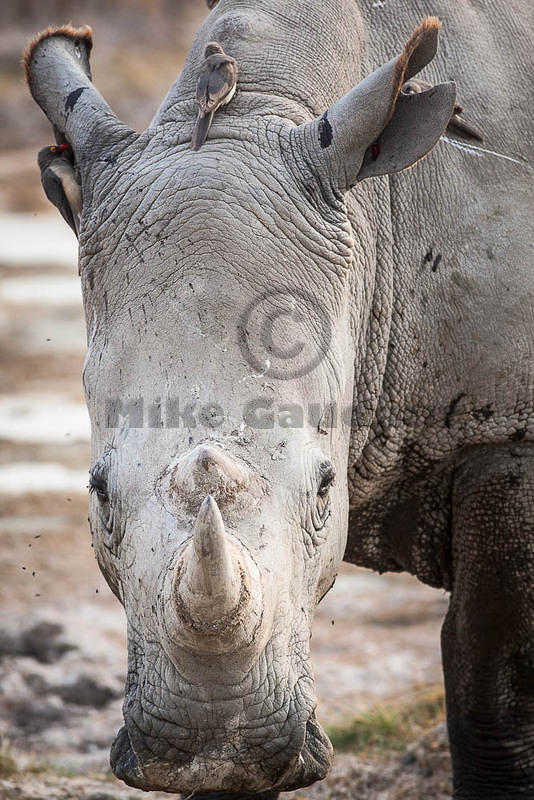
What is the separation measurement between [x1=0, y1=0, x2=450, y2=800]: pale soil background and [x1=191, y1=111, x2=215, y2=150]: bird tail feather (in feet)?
8.50

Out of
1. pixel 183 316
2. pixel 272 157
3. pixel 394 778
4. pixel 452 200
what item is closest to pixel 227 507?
pixel 183 316

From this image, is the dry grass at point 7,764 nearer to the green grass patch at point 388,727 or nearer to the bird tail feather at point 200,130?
the green grass patch at point 388,727

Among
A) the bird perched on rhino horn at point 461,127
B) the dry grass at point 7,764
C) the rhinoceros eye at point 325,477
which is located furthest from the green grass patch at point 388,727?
the bird perched on rhino horn at point 461,127

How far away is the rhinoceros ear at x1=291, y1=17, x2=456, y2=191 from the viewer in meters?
3.74

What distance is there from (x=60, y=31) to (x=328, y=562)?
1.97m

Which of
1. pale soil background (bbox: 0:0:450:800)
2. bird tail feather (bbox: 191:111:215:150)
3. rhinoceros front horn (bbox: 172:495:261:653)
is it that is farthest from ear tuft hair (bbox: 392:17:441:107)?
pale soil background (bbox: 0:0:450:800)

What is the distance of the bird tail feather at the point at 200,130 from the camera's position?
382cm

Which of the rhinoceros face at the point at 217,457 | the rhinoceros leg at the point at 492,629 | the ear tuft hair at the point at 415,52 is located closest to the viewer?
the rhinoceros face at the point at 217,457

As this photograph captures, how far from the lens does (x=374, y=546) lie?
478cm

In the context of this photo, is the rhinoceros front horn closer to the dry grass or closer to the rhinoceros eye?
the rhinoceros eye

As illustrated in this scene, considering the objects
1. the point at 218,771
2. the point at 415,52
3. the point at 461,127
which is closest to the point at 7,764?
the point at 218,771

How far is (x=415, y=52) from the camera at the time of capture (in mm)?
3828

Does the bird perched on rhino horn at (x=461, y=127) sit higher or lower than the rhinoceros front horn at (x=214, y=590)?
higher

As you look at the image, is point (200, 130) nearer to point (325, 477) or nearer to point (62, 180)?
point (62, 180)
